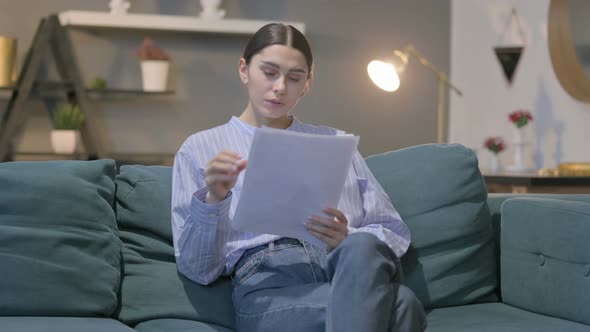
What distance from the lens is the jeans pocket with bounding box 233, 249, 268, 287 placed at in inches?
72.3

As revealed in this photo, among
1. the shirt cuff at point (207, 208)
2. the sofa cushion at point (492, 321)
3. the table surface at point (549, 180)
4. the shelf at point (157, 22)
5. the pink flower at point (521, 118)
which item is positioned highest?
the shelf at point (157, 22)

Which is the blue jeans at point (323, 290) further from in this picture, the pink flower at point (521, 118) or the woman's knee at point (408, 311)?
the pink flower at point (521, 118)

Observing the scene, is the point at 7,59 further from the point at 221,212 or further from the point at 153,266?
the point at 221,212

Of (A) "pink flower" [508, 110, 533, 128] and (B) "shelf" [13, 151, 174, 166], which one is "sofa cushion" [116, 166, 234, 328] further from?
(A) "pink flower" [508, 110, 533, 128]

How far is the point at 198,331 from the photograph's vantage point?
1.79 m

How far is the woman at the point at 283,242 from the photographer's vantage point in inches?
59.5

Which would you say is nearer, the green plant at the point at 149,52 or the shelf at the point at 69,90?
the shelf at the point at 69,90

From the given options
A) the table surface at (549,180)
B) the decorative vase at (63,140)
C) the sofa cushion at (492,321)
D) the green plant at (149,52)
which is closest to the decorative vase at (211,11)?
the green plant at (149,52)

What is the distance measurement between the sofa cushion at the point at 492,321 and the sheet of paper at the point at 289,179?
0.41m

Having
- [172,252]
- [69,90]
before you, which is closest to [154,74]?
[69,90]

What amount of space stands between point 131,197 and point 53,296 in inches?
14.2

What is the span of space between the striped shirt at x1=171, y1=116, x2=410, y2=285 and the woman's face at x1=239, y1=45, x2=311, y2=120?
10cm

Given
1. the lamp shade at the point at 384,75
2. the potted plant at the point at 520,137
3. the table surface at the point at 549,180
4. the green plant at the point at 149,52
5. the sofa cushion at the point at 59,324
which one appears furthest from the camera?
the green plant at the point at 149,52

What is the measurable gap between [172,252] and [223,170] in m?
0.47
